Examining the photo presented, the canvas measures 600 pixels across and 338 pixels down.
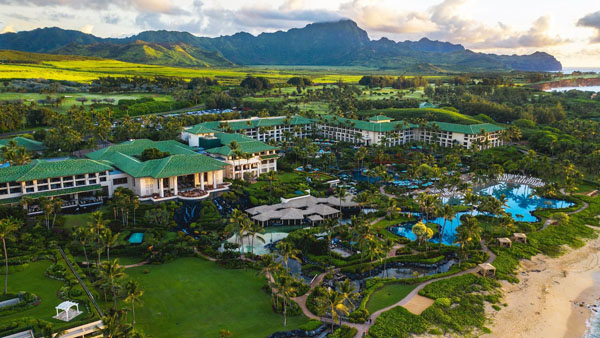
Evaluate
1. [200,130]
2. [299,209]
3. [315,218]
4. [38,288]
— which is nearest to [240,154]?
[299,209]

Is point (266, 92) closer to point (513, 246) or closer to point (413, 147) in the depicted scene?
point (413, 147)

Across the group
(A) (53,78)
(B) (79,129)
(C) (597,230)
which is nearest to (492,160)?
(C) (597,230)

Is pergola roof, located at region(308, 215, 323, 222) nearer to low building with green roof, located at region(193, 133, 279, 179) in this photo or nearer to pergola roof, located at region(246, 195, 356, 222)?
pergola roof, located at region(246, 195, 356, 222)

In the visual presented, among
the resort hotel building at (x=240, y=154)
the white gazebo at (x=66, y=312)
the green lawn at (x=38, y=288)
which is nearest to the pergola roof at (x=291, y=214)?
the resort hotel building at (x=240, y=154)

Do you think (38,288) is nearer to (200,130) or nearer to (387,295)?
(387,295)

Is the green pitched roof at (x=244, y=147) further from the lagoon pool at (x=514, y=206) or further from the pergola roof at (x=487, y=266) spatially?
the pergola roof at (x=487, y=266)

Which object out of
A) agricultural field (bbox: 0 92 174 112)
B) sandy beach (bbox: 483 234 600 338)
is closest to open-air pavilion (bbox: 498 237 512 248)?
sandy beach (bbox: 483 234 600 338)
